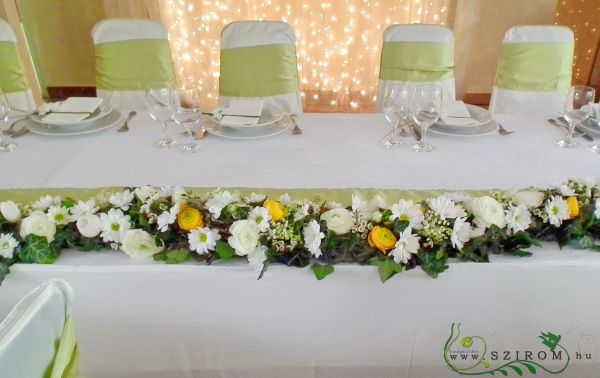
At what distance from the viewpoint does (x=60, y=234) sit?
0.80 meters

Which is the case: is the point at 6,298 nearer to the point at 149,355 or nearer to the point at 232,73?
the point at 149,355

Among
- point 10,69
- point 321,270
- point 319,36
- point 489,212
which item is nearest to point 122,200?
point 321,270

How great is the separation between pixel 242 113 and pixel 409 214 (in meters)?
0.80

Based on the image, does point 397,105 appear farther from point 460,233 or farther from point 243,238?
point 243,238

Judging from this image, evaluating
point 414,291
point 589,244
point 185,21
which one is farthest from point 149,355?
point 185,21

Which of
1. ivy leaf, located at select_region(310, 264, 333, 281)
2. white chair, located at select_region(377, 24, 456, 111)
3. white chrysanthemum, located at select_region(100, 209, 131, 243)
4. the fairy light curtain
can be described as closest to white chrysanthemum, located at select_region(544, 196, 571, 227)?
ivy leaf, located at select_region(310, 264, 333, 281)

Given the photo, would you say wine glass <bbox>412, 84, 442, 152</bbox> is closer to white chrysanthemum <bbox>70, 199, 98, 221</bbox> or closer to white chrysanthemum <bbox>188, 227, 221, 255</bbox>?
white chrysanthemum <bbox>188, 227, 221, 255</bbox>

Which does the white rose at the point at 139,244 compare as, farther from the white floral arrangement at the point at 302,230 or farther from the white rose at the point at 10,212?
the white rose at the point at 10,212

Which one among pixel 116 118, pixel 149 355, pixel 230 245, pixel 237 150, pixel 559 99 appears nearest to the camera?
pixel 230 245

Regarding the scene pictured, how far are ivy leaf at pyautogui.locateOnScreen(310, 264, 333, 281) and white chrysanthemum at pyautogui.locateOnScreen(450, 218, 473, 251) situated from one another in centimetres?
20

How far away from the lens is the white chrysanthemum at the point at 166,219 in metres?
0.78

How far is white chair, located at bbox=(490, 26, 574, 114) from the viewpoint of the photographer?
1.94 metres

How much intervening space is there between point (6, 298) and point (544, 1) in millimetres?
3858

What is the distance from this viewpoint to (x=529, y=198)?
84 cm
